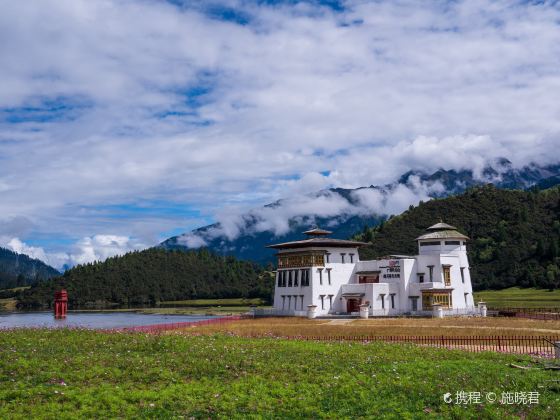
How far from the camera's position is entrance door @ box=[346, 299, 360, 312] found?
72.5 meters

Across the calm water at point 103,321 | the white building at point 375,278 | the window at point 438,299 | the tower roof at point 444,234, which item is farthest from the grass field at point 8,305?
the window at point 438,299

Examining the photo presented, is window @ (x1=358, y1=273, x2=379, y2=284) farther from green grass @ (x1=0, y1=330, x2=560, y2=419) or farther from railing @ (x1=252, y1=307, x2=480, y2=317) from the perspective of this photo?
green grass @ (x1=0, y1=330, x2=560, y2=419)

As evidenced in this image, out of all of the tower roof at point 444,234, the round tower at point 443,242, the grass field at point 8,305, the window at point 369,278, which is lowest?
the grass field at point 8,305

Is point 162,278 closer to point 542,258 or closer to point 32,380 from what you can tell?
point 542,258

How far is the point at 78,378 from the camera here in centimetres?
2116

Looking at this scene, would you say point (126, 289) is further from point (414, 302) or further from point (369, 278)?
point (414, 302)

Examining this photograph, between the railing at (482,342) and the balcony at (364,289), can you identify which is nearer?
the railing at (482,342)

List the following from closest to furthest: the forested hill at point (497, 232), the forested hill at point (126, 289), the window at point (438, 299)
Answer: the window at point (438, 299), the forested hill at point (497, 232), the forested hill at point (126, 289)

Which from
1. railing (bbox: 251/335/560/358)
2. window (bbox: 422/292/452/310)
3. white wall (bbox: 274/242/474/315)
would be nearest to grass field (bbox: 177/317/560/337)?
railing (bbox: 251/335/560/358)

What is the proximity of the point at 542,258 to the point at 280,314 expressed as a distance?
68659 millimetres

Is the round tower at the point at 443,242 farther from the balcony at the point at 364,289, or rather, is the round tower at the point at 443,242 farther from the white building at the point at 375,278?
the balcony at the point at 364,289

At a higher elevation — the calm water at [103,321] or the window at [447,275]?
the window at [447,275]

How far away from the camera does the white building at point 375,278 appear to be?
69.1 metres

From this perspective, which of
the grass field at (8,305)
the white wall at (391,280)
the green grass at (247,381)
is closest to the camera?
the green grass at (247,381)
